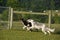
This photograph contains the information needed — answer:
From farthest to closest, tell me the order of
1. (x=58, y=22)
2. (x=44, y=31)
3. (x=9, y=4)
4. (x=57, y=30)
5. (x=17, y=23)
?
(x=9, y=4)
(x=58, y=22)
(x=17, y=23)
(x=57, y=30)
(x=44, y=31)

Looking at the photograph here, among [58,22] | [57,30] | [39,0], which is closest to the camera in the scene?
[57,30]

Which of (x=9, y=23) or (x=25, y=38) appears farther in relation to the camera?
(x=9, y=23)

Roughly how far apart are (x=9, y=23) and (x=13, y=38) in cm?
469

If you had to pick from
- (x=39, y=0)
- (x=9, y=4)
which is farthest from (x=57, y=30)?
(x=39, y=0)

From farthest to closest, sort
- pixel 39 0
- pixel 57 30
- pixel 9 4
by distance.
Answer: pixel 39 0, pixel 9 4, pixel 57 30

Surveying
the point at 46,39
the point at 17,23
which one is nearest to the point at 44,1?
the point at 17,23

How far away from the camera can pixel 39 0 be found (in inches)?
1275

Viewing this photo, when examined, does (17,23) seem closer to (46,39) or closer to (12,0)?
(46,39)

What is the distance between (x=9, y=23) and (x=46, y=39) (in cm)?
524

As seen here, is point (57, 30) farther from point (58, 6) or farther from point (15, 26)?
point (58, 6)

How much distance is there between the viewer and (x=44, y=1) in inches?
1315

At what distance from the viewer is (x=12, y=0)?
2978 centimetres

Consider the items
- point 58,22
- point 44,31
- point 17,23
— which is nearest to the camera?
point 44,31

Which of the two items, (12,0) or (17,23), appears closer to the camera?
(17,23)
